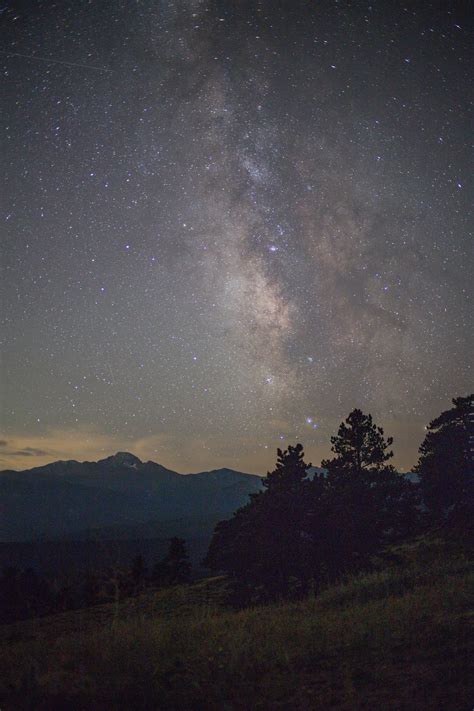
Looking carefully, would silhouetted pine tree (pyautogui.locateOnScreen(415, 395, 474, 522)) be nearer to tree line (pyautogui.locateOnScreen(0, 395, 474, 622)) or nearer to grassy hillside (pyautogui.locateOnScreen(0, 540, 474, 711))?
tree line (pyautogui.locateOnScreen(0, 395, 474, 622))

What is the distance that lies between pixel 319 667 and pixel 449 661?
1.76 meters

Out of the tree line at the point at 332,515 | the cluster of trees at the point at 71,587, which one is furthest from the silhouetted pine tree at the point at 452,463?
the cluster of trees at the point at 71,587

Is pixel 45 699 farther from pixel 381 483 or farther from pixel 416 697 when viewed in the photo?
pixel 381 483

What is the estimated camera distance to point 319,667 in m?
5.83

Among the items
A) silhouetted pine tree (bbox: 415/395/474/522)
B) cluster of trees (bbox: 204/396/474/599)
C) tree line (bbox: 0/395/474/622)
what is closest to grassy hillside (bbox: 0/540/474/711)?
tree line (bbox: 0/395/474/622)

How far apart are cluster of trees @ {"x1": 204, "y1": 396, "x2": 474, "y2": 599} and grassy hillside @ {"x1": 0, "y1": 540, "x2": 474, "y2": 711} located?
8.56m

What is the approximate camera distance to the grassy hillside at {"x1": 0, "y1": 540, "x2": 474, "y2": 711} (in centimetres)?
499

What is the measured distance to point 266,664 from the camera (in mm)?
5992

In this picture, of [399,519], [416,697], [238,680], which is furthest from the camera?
[399,519]

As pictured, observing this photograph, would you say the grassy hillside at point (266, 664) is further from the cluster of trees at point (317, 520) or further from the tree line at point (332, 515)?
the cluster of trees at point (317, 520)

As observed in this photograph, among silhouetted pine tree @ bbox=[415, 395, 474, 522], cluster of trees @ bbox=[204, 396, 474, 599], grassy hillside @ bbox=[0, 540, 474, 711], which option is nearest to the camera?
grassy hillside @ bbox=[0, 540, 474, 711]

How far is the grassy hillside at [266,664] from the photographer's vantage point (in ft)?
16.4

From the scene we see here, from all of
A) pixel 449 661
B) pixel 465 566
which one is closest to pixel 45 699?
pixel 449 661

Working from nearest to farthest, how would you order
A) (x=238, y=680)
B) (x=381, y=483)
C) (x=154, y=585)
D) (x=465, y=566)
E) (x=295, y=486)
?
(x=238, y=680), (x=465, y=566), (x=295, y=486), (x=381, y=483), (x=154, y=585)
